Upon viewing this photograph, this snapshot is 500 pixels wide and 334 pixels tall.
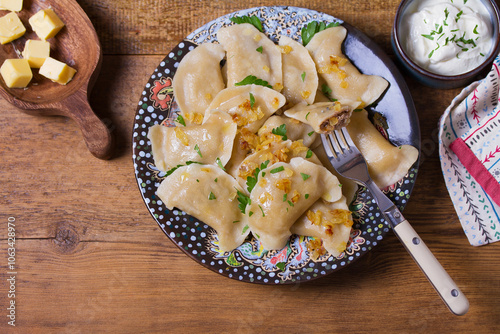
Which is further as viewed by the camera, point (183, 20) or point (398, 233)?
point (183, 20)

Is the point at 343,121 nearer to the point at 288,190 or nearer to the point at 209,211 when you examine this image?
the point at 288,190

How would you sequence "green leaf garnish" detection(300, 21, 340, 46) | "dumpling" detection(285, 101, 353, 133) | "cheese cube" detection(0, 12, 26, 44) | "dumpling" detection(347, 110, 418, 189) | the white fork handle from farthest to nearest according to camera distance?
"cheese cube" detection(0, 12, 26, 44) → "green leaf garnish" detection(300, 21, 340, 46) → "dumpling" detection(347, 110, 418, 189) → "dumpling" detection(285, 101, 353, 133) → the white fork handle

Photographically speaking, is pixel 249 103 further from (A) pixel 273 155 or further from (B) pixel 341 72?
(B) pixel 341 72

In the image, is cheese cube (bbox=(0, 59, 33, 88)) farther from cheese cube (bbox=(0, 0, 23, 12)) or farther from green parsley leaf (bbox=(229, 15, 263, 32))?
green parsley leaf (bbox=(229, 15, 263, 32))

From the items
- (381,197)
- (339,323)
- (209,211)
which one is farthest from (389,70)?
(339,323)

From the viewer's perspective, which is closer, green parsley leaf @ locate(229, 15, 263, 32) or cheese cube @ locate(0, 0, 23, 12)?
green parsley leaf @ locate(229, 15, 263, 32)

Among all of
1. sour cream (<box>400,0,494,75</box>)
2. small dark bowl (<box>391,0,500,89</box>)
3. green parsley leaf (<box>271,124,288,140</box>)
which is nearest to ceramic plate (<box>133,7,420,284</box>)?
small dark bowl (<box>391,0,500,89</box>)
